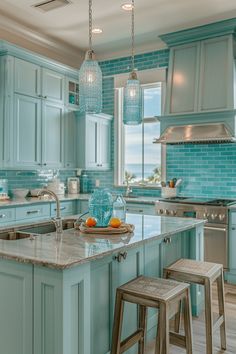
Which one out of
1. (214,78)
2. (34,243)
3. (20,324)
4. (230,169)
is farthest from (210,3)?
(20,324)

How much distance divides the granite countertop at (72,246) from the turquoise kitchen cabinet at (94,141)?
291 cm

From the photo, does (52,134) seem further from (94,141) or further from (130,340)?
(130,340)

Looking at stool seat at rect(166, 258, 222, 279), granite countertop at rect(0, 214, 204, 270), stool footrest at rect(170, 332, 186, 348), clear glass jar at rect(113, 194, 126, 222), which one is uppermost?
clear glass jar at rect(113, 194, 126, 222)

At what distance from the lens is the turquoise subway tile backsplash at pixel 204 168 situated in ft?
15.4

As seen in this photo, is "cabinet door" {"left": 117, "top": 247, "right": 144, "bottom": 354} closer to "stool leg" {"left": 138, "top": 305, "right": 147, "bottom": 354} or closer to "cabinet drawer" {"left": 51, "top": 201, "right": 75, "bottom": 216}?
"stool leg" {"left": 138, "top": 305, "right": 147, "bottom": 354}

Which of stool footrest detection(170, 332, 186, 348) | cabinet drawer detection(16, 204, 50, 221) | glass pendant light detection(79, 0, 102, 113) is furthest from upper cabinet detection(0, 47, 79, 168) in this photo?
stool footrest detection(170, 332, 186, 348)

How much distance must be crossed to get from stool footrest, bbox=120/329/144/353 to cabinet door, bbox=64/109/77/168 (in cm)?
332

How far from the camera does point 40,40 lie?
5039 mm

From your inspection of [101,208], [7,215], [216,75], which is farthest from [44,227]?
[216,75]

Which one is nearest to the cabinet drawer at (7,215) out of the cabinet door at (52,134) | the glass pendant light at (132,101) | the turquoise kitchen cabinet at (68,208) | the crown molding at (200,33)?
the turquoise kitchen cabinet at (68,208)

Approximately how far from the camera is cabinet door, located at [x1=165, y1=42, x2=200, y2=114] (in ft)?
15.1

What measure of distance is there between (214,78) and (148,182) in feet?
5.97

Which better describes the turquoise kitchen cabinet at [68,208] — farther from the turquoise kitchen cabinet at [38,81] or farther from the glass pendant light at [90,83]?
the glass pendant light at [90,83]

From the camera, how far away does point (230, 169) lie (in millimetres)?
4684
